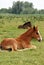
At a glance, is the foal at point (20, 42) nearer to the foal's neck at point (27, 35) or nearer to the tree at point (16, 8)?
the foal's neck at point (27, 35)

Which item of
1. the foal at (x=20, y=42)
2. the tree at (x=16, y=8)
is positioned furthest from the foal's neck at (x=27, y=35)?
the tree at (x=16, y=8)

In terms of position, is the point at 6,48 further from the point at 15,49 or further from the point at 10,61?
the point at 10,61

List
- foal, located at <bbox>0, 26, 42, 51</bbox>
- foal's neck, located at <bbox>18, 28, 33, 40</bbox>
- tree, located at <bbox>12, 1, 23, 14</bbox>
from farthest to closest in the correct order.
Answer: tree, located at <bbox>12, 1, 23, 14</bbox>, foal's neck, located at <bbox>18, 28, 33, 40</bbox>, foal, located at <bbox>0, 26, 42, 51</bbox>

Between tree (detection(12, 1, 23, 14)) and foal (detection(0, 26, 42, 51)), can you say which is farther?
tree (detection(12, 1, 23, 14))

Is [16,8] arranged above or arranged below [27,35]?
below

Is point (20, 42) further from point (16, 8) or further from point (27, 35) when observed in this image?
point (16, 8)

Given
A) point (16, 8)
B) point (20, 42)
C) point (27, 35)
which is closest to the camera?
point (20, 42)

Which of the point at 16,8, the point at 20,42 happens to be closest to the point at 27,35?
the point at 20,42

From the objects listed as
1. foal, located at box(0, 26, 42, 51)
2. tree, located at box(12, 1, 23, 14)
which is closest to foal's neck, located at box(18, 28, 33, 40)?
foal, located at box(0, 26, 42, 51)

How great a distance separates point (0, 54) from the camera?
7.69m

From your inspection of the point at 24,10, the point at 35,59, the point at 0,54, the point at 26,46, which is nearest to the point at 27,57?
the point at 35,59

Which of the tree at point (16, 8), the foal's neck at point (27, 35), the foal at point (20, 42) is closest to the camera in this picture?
the foal at point (20, 42)

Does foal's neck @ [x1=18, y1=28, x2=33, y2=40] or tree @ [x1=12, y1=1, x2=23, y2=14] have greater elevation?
foal's neck @ [x1=18, y1=28, x2=33, y2=40]

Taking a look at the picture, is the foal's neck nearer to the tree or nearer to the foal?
the foal
